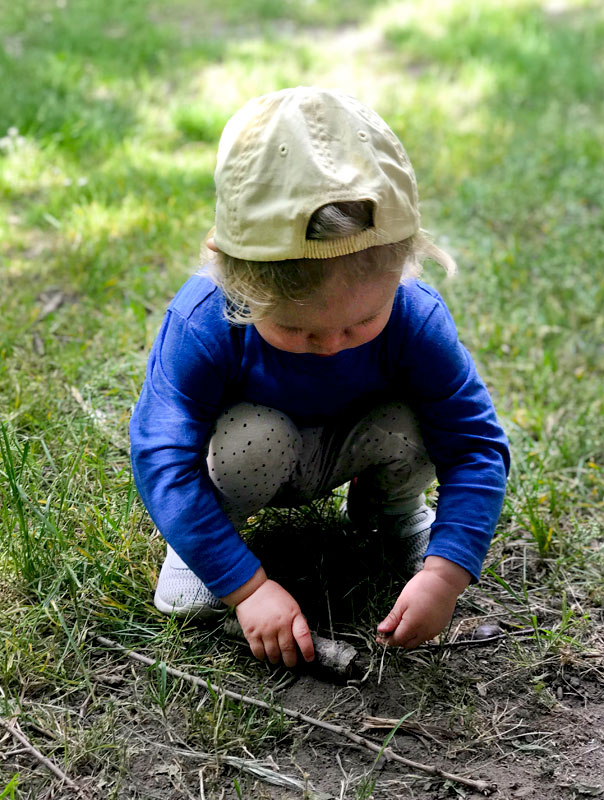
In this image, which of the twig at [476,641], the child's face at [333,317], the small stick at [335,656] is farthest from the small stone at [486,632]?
the child's face at [333,317]

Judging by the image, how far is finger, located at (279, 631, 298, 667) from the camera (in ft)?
5.73

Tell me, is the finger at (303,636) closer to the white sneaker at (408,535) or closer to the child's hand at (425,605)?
the child's hand at (425,605)

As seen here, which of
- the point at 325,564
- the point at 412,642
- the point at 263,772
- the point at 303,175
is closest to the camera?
the point at 303,175

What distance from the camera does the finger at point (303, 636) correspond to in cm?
174

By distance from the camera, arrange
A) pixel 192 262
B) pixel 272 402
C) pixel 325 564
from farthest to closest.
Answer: pixel 192 262 → pixel 325 564 → pixel 272 402

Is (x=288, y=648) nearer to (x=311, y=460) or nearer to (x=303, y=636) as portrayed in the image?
(x=303, y=636)

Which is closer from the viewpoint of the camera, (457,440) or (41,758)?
(41,758)

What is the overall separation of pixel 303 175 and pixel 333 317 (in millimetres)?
254

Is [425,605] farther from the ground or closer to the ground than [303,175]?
closer to the ground

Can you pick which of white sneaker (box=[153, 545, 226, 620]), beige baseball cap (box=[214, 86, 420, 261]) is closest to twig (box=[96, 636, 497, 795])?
white sneaker (box=[153, 545, 226, 620])

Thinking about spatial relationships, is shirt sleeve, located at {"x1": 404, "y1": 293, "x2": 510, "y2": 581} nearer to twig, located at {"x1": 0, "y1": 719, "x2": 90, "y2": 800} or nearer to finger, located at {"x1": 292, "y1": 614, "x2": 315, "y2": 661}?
finger, located at {"x1": 292, "y1": 614, "x2": 315, "y2": 661}

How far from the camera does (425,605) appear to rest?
1738 mm

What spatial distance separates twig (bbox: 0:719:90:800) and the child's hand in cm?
60

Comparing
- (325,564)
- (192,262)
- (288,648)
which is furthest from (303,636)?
(192,262)
